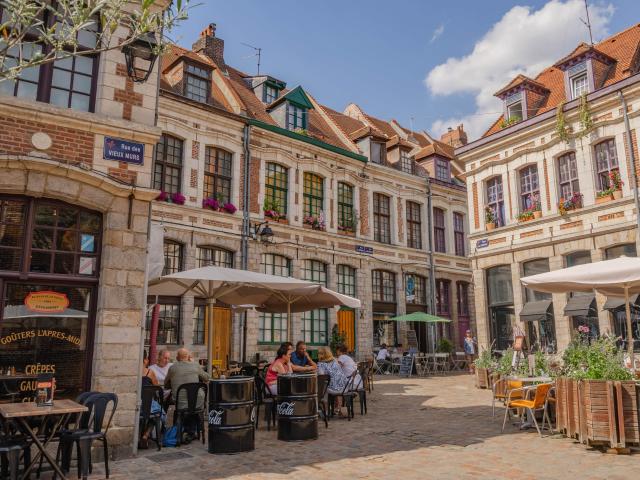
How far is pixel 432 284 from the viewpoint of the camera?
22.6m

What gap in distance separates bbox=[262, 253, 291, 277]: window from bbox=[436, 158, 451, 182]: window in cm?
975

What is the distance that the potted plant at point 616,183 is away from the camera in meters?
14.6

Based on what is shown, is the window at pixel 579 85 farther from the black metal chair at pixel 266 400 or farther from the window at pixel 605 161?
the black metal chair at pixel 266 400

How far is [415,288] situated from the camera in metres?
22.2

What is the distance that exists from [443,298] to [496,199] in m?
6.48

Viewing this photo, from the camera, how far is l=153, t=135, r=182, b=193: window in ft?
50.0

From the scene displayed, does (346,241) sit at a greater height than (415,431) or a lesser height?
greater

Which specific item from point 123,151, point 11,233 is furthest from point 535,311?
point 11,233

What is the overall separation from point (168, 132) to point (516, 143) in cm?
1151

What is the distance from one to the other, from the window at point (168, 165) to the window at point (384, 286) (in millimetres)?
8864

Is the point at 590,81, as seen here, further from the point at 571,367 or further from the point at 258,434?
the point at 258,434

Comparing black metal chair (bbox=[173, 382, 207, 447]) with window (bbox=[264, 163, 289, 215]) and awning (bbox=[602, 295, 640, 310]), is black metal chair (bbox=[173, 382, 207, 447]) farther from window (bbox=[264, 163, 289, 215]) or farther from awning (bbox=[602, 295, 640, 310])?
awning (bbox=[602, 295, 640, 310])

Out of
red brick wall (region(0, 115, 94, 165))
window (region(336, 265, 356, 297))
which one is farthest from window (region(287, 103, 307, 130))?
red brick wall (region(0, 115, 94, 165))

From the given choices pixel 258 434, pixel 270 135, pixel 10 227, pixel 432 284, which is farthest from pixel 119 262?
pixel 432 284
